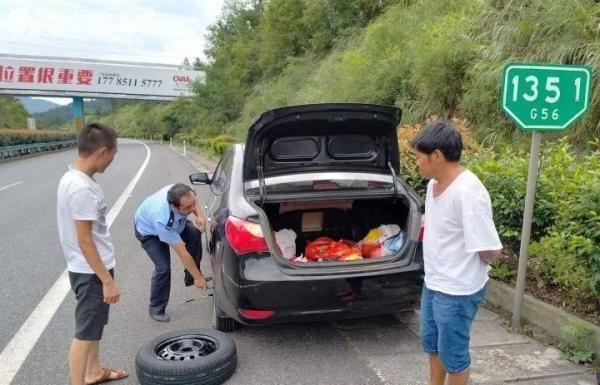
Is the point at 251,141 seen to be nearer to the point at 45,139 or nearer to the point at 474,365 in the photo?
the point at 474,365

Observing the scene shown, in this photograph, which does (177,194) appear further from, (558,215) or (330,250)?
(558,215)

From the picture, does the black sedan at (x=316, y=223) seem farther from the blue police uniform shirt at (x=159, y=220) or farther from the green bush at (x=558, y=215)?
the green bush at (x=558, y=215)

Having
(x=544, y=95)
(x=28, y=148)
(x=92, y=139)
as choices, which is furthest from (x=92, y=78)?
(x=544, y=95)

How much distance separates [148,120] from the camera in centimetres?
9031

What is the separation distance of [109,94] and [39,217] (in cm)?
4178

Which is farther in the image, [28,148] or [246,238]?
[28,148]

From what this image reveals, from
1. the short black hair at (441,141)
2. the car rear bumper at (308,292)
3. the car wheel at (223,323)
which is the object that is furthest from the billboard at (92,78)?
the short black hair at (441,141)

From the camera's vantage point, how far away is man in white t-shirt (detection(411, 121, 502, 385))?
239cm

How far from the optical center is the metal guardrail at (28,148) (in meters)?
27.2

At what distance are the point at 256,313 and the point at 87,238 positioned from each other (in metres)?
1.23

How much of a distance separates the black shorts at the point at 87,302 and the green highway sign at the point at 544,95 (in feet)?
10.1

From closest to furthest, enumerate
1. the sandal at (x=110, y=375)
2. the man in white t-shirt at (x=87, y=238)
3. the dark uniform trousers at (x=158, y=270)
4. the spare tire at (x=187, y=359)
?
the man in white t-shirt at (x=87, y=238) → the spare tire at (x=187, y=359) → the sandal at (x=110, y=375) → the dark uniform trousers at (x=158, y=270)

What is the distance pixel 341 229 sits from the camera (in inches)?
190

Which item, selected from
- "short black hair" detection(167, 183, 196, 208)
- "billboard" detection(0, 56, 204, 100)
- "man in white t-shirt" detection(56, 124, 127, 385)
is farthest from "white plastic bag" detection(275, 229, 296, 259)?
"billboard" detection(0, 56, 204, 100)
